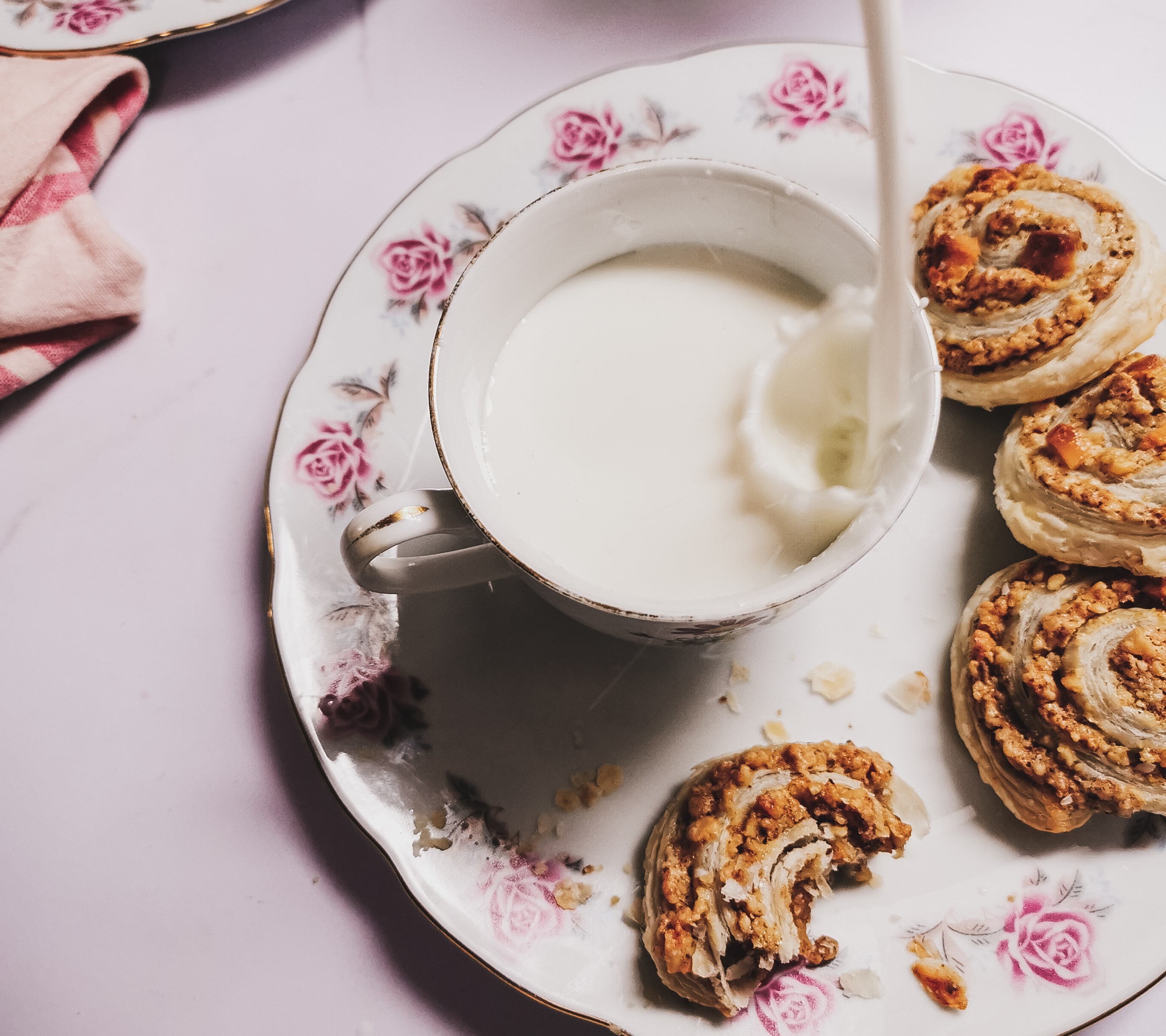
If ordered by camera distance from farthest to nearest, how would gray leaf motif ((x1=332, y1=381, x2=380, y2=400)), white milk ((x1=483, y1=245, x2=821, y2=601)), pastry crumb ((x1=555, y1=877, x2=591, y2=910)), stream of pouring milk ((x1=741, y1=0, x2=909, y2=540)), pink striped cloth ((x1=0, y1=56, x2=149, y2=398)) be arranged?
pink striped cloth ((x1=0, y1=56, x2=149, y2=398)) < gray leaf motif ((x1=332, y1=381, x2=380, y2=400)) < pastry crumb ((x1=555, y1=877, x2=591, y2=910)) < white milk ((x1=483, y1=245, x2=821, y2=601)) < stream of pouring milk ((x1=741, y1=0, x2=909, y2=540))

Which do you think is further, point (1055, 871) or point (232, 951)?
point (232, 951)

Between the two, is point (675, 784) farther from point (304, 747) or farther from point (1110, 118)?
→ point (1110, 118)

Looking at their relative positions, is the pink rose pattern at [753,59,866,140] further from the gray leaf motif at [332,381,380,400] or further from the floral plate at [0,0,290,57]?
the floral plate at [0,0,290,57]

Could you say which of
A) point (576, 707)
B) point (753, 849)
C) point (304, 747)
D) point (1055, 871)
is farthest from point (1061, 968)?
point (304, 747)

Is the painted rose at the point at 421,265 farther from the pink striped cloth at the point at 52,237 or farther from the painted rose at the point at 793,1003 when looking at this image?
the painted rose at the point at 793,1003

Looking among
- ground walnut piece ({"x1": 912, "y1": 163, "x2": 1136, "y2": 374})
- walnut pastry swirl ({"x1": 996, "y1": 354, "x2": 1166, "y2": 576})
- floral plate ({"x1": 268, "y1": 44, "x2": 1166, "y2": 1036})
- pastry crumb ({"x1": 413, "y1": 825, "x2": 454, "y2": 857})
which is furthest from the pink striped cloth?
walnut pastry swirl ({"x1": 996, "y1": 354, "x2": 1166, "y2": 576})

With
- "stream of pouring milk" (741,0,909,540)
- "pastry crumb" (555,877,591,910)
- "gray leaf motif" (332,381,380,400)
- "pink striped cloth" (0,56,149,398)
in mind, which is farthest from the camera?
"pink striped cloth" (0,56,149,398)

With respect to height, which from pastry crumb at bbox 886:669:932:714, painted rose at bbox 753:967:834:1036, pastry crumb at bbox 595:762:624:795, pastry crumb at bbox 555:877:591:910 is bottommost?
painted rose at bbox 753:967:834:1036
